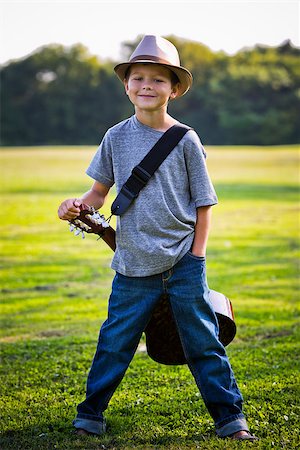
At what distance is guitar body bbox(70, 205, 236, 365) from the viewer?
3.75 m

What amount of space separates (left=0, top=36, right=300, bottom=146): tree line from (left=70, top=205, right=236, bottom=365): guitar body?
166 ft

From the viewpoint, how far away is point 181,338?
3801mm

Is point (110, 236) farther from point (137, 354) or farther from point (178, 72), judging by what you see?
point (137, 354)

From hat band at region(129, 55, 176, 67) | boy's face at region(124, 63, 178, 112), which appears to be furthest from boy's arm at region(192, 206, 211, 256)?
hat band at region(129, 55, 176, 67)

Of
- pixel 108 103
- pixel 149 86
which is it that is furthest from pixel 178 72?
pixel 108 103

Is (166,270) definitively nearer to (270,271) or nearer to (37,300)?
(37,300)

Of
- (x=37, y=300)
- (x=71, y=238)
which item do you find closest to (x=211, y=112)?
(x=71, y=238)

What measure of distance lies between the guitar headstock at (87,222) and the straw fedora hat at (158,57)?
0.72m

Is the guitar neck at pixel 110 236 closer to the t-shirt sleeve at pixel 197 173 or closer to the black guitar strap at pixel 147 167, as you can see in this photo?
the black guitar strap at pixel 147 167

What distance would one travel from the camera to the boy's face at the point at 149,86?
3.65 m

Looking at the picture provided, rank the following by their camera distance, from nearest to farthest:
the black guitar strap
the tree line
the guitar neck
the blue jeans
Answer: the black guitar strap, the blue jeans, the guitar neck, the tree line

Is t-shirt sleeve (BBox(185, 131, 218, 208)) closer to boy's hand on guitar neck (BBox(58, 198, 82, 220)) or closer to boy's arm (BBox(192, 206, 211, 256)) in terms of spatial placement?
A: boy's arm (BBox(192, 206, 211, 256))

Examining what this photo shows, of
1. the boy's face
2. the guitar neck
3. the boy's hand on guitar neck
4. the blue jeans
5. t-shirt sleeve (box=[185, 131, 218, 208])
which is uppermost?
the boy's face

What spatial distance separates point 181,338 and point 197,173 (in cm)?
84
